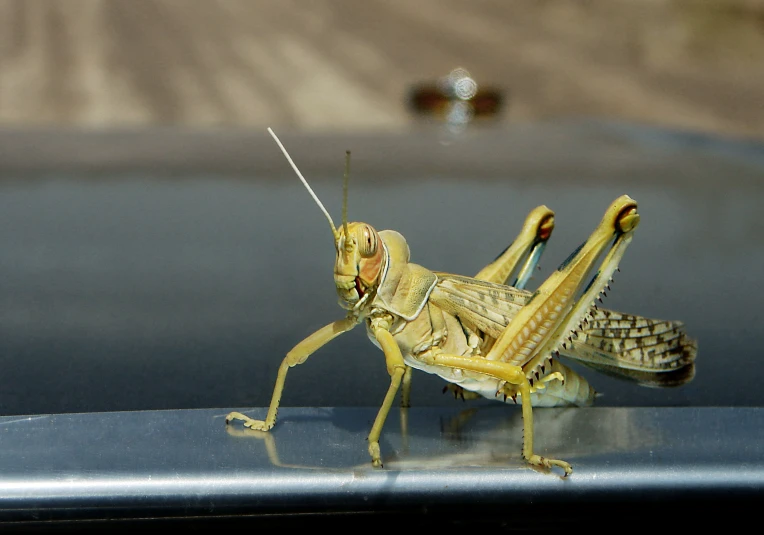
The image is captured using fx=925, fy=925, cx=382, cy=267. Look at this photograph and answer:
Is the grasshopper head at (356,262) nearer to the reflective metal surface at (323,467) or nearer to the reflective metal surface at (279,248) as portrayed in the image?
the reflective metal surface at (279,248)

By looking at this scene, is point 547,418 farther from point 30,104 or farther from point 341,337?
point 30,104

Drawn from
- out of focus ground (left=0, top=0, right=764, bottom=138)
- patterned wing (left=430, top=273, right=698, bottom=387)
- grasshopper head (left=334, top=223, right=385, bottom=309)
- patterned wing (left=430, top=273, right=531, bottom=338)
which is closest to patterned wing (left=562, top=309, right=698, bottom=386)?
patterned wing (left=430, top=273, right=698, bottom=387)

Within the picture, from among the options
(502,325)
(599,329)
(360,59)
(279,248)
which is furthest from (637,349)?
(360,59)

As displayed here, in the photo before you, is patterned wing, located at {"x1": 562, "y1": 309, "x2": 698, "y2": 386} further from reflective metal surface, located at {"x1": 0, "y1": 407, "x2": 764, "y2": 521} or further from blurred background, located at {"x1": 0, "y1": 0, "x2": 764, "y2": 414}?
reflective metal surface, located at {"x1": 0, "y1": 407, "x2": 764, "y2": 521}

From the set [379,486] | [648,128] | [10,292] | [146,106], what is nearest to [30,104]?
[146,106]

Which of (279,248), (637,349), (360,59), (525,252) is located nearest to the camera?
(637,349)

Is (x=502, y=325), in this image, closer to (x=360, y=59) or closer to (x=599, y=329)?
(x=599, y=329)

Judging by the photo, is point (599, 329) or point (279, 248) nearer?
point (599, 329)

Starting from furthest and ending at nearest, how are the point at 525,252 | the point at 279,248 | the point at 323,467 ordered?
the point at 279,248
the point at 525,252
the point at 323,467
